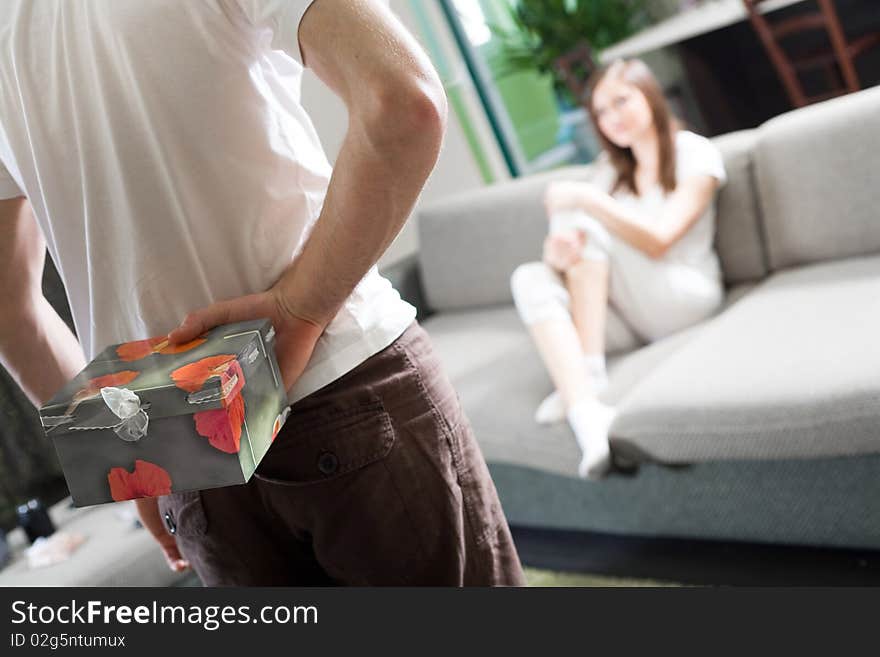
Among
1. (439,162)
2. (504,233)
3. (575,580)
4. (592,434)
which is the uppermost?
(439,162)

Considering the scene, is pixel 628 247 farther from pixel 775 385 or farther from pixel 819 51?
pixel 819 51

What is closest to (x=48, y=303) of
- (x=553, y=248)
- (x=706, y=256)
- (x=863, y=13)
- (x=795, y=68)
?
(x=553, y=248)

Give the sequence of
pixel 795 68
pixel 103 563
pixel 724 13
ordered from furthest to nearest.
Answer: pixel 724 13 → pixel 795 68 → pixel 103 563

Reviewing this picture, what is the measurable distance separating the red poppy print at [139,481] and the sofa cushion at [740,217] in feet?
5.80

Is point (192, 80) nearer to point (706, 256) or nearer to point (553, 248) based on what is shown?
point (553, 248)

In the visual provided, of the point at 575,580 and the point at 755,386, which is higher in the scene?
the point at 755,386

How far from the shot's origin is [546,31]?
4527mm

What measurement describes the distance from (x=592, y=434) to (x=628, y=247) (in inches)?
20.3

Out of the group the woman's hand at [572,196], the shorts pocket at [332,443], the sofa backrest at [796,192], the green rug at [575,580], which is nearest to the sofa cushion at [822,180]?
the sofa backrest at [796,192]

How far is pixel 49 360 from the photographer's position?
96 centimetres

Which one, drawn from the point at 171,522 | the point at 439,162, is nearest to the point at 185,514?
the point at 171,522

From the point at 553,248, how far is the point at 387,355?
1.37 metres

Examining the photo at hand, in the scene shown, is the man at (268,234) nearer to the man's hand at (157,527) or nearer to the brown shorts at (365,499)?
the brown shorts at (365,499)

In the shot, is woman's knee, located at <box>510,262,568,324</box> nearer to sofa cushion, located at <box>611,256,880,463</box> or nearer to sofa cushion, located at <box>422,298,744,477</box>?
sofa cushion, located at <box>422,298,744,477</box>
